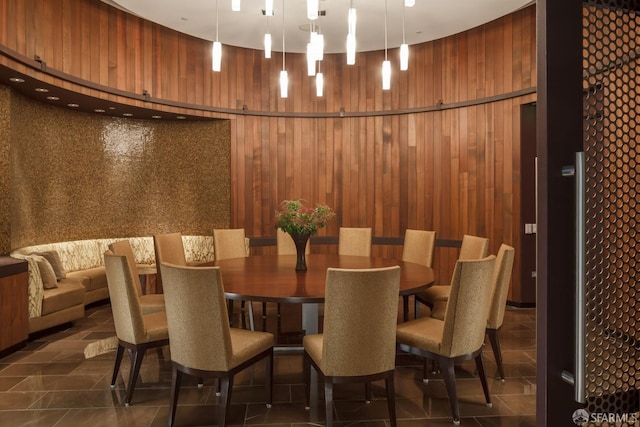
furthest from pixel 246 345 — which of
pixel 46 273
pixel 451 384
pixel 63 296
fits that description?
pixel 46 273

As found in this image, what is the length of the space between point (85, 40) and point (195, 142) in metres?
2.25

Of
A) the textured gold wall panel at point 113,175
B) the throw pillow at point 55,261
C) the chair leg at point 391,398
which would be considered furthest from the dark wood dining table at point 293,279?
the textured gold wall panel at point 113,175

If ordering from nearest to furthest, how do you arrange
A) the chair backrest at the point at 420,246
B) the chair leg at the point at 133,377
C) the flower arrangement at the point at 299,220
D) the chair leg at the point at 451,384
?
the chair leg at the point at 451,384 → the chair leg at the point at 133,377 → the flower arrangement at the point at 299,220 → the chair backrest at the point at 420,246

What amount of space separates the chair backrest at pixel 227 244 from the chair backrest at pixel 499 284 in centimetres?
Answer: 287

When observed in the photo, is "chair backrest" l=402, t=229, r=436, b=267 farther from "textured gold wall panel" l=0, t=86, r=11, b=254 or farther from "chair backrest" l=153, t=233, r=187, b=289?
"textured gold wall panel" l=0, t=86, r=11, b=254

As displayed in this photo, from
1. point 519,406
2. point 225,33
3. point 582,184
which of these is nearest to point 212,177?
point 225,33

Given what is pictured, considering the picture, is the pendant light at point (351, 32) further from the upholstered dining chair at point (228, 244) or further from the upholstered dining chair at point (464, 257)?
the upholstered dining chair at point (228, 244)

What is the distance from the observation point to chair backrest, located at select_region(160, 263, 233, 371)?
249 centimetres

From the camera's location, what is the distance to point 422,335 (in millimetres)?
2943

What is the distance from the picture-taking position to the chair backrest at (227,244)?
17.1ft

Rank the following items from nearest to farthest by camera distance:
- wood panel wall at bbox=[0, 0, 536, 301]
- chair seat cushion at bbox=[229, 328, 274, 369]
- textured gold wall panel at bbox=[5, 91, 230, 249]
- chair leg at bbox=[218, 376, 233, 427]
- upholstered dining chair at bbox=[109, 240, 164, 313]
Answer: chair leg at bbox=[218, 376, 233, 427], chair seat cushion at bbox=[229, 328, 274, 369], upholstered dining chair at bbox=[109, 240, 164, 313], textured gold wall panel at bbox=[5, 91, 230, 249], wood panel wall at bbox=[0, 0, 536, 301]

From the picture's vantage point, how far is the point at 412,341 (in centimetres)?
297

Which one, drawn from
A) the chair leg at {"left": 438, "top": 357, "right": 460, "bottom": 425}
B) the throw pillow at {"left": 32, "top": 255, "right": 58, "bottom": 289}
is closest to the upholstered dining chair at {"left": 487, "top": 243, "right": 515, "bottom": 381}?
the chair leg at {"left": 438, "top": 357, "right": 460, "bottom": 425}

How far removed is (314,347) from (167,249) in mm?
2461
